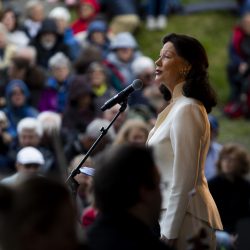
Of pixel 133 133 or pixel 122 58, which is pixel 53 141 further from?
pixel 122 58

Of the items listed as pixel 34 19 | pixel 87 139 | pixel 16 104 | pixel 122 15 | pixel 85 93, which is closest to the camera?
pixel 87 139

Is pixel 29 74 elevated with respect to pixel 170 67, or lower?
lower

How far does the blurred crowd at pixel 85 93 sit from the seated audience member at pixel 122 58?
12 millimetres

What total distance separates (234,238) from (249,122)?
454cm

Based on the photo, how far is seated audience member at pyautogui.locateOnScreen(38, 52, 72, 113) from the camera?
418 inches

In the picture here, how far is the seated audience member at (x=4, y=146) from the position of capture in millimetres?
9453

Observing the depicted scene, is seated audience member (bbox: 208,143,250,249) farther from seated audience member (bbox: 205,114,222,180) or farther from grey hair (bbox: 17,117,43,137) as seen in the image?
grey hair (bbox: 17,117,43,137)

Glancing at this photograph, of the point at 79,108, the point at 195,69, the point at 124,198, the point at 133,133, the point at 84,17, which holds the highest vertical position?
the point at 124,198

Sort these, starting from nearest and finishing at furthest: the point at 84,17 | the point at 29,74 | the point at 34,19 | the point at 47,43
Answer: the point at 29,74, the point at 47,43, the point at 34,19, the point at 84,17

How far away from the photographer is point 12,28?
12.0 metres

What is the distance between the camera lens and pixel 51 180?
346 centimetres

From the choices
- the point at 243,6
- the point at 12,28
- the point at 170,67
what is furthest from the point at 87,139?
the point at 243,6

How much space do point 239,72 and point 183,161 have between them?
283 inches

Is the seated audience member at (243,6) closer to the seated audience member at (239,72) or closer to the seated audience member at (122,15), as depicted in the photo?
the seated audience member at (239,72)
